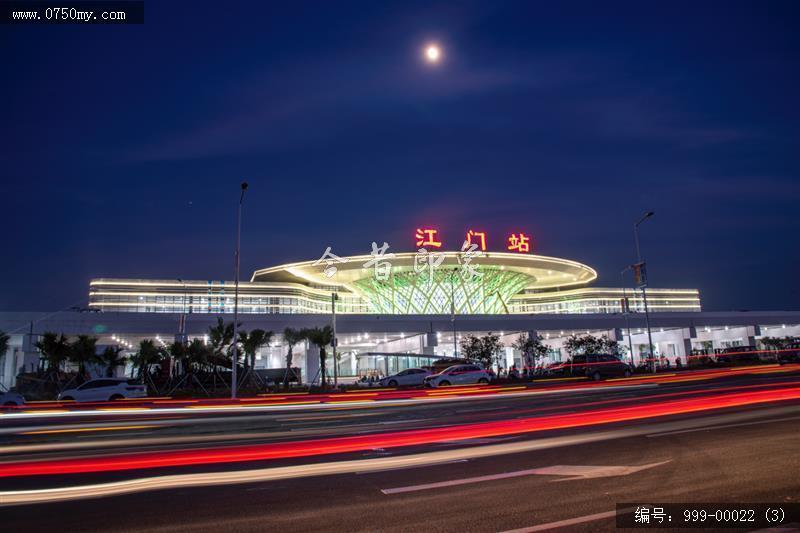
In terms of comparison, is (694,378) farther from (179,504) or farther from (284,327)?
(284,327)

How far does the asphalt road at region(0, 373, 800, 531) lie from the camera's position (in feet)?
18.1

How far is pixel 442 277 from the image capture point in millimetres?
71688

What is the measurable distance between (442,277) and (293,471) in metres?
64.1

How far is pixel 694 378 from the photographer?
85.9 ft

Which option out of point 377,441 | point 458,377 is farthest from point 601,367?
point 377,441

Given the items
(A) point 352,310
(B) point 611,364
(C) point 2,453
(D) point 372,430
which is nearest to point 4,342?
(C) point 2,453

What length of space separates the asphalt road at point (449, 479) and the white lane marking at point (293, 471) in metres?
0.05

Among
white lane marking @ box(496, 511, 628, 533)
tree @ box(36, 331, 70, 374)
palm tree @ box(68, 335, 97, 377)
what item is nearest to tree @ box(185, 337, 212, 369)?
palm tree @ box(68, 335, 97, 377)

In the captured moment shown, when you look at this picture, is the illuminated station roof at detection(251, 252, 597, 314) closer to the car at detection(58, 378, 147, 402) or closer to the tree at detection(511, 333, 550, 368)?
the tree at detection(511, 333, 550, 368)

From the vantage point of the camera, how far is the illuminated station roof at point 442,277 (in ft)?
218

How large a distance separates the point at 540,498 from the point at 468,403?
14.8 meters

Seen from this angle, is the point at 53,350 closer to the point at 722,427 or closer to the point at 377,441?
the point at 377,441

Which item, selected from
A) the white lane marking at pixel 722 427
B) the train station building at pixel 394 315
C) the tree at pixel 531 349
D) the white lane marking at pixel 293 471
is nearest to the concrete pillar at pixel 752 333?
the train station building at pixel 394 315

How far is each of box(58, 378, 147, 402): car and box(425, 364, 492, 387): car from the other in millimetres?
16035
